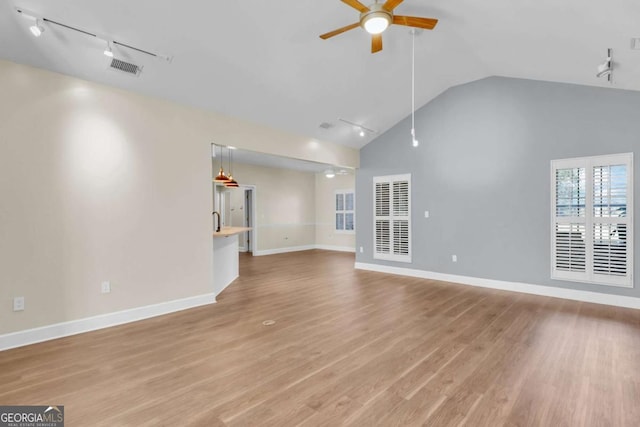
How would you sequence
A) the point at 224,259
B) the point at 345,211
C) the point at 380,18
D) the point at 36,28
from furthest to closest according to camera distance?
the point at 345,211 → the point at 224,259 → the point at 36,28 → the point at 380,18

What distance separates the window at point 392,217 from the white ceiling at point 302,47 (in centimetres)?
201

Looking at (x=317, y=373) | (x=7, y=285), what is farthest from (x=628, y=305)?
(x=7, y=285)

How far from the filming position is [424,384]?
7.77 ft

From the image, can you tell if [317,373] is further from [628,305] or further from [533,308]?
[628,305]

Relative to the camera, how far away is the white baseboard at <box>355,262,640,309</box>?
4.24 metres

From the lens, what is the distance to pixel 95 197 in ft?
11.6

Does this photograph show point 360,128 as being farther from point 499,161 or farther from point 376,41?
point 376,41

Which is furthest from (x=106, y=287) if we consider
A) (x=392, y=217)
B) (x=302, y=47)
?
(x=392, y=217)

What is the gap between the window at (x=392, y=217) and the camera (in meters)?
6.42

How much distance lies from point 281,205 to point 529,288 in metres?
7.29

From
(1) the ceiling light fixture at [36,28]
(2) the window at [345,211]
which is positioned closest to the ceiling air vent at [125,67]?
(1) the ceiling light fixture at [36,28]

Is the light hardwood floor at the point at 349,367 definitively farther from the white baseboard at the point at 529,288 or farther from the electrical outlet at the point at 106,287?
the electrical outlet at the point at 106,287

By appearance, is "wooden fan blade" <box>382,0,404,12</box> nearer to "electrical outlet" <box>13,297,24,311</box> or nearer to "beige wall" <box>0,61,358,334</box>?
"beige wall" <box>0,61,358,334</box>

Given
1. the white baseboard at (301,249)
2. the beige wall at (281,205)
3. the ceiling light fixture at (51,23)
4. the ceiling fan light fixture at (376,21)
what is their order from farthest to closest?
the white baseboard at (301,249), the beige wall at (281,205), the ceiling light fixture at (51,23), the ceiling fan light fixture at (376,21)
